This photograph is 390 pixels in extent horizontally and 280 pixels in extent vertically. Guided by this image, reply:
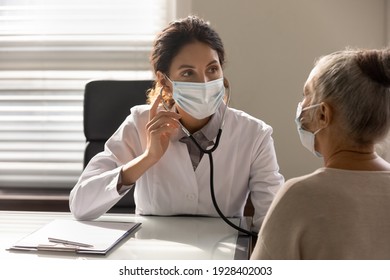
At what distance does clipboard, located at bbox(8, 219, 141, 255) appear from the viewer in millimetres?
1317

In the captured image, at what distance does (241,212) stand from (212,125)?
0.99 feet

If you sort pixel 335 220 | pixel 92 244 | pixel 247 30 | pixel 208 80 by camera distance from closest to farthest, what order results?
1. pixel 335 220
2. pixel 92 244
3. pixel 208 80
4. pixel 247 30

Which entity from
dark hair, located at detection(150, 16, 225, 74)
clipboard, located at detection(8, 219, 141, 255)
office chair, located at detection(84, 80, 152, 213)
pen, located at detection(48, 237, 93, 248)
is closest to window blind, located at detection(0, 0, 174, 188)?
office chair, located at detection(84, 80, 152, 213)

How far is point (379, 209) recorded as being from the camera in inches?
38.9

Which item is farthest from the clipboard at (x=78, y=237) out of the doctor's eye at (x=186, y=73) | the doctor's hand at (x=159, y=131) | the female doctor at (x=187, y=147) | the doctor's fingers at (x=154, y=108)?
the doctor's eye at (x=186, y=73)

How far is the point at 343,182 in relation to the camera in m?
1.01

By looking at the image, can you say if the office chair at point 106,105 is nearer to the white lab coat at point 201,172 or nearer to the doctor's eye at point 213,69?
the white lab coat at point 201,172

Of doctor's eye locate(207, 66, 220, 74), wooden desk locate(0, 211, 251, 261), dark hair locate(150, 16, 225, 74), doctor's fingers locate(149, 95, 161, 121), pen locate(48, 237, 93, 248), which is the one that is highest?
dark hair locate(150, 16, 225, 74)

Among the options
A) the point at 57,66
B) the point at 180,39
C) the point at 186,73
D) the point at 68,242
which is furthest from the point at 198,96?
the point at 57,66

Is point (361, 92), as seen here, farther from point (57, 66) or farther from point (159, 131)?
point (57, 66)

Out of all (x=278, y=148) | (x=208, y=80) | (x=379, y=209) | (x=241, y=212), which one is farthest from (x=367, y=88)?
(x=278, y=148)

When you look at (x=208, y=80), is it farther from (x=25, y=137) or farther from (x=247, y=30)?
(x=25, y=137)

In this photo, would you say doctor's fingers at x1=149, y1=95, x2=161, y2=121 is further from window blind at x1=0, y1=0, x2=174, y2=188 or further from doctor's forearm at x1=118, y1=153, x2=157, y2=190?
window blind at x1=0, y1=0, x2=174, y2=188

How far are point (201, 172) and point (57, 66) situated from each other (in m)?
1.47
